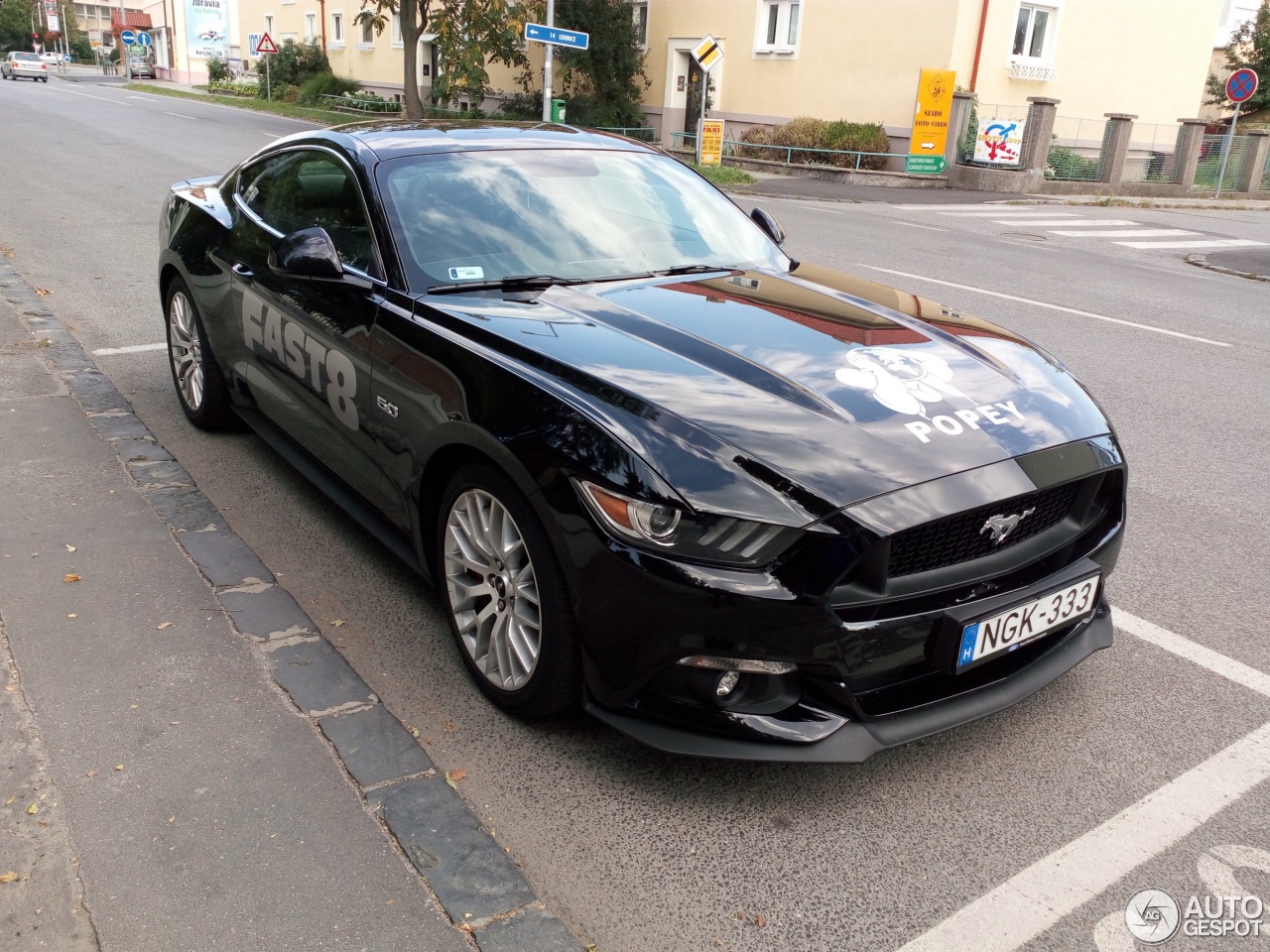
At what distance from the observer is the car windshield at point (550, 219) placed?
372 centimetres

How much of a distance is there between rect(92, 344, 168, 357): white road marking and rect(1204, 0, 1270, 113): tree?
42320mm

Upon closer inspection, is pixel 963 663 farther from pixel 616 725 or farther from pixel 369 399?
pixel 369 399

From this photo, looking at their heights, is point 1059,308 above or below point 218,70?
below

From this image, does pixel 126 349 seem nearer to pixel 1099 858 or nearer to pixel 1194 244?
pixel 1099 858

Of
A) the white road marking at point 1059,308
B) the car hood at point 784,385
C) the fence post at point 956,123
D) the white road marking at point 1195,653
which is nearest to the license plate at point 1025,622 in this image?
the car hood at point 784,385

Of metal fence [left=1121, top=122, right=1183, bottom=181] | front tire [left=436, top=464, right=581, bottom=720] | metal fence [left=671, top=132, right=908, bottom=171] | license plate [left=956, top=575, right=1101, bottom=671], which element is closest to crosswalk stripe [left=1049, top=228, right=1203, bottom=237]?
metal fence [left=671, top=132, right=908, bottom=171]

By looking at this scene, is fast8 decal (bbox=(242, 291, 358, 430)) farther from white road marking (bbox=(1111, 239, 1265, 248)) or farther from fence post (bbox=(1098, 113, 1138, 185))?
fence post (bbox=(1098, 113, 1138, 185))

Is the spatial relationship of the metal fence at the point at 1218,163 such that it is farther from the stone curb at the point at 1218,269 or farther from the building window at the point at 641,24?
the building window at the point at 641,24

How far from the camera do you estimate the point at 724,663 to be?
2.56m

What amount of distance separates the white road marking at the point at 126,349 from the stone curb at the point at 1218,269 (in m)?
12.1

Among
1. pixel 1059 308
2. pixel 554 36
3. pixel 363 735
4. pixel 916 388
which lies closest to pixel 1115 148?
pixel 554 36

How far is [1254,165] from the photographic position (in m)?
27.5

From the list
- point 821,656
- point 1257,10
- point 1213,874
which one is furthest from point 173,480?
point 1257,10

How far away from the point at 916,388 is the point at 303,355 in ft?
7.60
